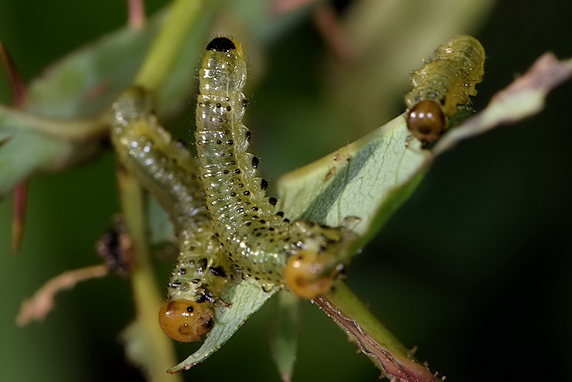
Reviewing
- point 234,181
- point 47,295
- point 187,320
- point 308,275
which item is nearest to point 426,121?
point 308,275

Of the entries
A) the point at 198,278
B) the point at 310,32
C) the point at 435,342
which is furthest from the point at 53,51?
the point at 435,342

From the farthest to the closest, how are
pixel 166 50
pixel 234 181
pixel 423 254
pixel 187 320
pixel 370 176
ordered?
pixel 423 254 < pixel 166 50 < pixel 234 181 < pixel 187 320 < pixel 370 176

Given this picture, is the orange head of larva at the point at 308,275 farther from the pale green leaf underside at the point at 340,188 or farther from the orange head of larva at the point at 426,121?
the orange head of larva at the point at 426,121

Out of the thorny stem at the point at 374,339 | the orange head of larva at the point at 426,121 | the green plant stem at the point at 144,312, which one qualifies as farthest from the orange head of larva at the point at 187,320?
the orange head of larva at the point at 426,121

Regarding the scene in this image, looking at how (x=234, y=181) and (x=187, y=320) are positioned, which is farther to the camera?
(x=234, y=181)

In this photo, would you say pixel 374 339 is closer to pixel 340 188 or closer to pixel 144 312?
pixel 340 188

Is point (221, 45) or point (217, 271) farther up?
point (221, 45)

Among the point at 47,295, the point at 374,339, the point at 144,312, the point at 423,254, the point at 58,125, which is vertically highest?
the point at 58,125
